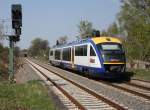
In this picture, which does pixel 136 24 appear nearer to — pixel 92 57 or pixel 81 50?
pixel 81 50

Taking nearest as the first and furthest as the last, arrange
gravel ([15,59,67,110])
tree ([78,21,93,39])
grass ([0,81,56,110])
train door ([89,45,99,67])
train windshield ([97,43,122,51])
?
grass ([0,81,56,110]) < gravel ([15,59,67,110]) < train windshield ([97,43,122,51]) < train door ([89,45,99,67]) < tree ([78,21,93,39])

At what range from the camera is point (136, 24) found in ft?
156

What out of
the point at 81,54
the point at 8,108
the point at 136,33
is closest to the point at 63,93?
the point at 8,108

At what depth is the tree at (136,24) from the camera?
46.0m

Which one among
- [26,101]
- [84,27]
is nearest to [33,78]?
[26,101]

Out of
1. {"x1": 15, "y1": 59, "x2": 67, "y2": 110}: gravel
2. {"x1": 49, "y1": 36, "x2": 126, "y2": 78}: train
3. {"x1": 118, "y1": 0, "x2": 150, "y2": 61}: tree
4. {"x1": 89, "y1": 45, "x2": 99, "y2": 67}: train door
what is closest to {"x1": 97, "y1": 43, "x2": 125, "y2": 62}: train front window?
{"x1": 49, "y1": 36, "x2": 126, "y2": 78}: train

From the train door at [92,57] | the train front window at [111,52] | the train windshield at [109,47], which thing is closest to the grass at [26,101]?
the train front window at [111,52]

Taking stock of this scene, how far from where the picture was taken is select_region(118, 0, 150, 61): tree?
4600 centimetres

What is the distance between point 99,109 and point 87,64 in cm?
1637

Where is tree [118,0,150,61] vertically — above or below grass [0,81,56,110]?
above

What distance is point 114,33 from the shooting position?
64.8 m

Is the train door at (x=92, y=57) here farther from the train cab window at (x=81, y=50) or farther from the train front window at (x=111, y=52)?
the train cab window at (x=81, y=50)

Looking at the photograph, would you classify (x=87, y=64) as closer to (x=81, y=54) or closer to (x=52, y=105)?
(x=81, y=54)

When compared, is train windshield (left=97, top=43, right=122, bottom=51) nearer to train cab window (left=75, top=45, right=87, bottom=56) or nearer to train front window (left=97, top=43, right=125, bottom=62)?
train front window (left=97, top=43, right=125, bottom=62)
